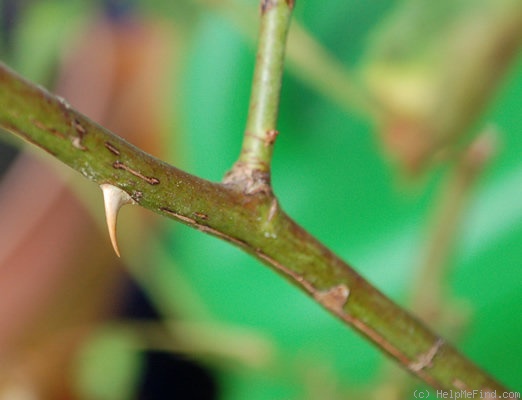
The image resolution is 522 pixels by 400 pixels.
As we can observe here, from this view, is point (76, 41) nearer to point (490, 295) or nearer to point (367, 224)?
point (367, 224)

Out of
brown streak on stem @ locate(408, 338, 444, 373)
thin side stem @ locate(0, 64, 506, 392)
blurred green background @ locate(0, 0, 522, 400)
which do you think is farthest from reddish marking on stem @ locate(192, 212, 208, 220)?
blurred green background @ locate(0, 0, 522, 400)

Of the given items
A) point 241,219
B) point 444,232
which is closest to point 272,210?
point 241,219

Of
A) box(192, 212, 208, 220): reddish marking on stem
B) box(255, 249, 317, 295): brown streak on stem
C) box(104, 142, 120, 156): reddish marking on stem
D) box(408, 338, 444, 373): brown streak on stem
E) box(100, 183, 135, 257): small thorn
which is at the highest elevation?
box(408, 338, 444, 373): brown streak on stem

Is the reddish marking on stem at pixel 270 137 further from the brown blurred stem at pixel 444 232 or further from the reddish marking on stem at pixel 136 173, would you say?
the brown blurred stem at pixel 444 232

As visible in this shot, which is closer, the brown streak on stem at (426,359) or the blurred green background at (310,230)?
the brown streak on stem at (426,359)

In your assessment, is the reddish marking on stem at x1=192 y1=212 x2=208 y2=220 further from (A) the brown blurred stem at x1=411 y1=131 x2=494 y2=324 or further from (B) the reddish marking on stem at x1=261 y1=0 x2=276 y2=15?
(A) the brown blurred stem at x1=411 y1=131 x2=494 y2=324

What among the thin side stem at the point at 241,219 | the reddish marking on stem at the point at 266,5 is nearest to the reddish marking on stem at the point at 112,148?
the thin side stem at the point at 241,219

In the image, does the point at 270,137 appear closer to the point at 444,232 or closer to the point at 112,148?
the point at 112,148
